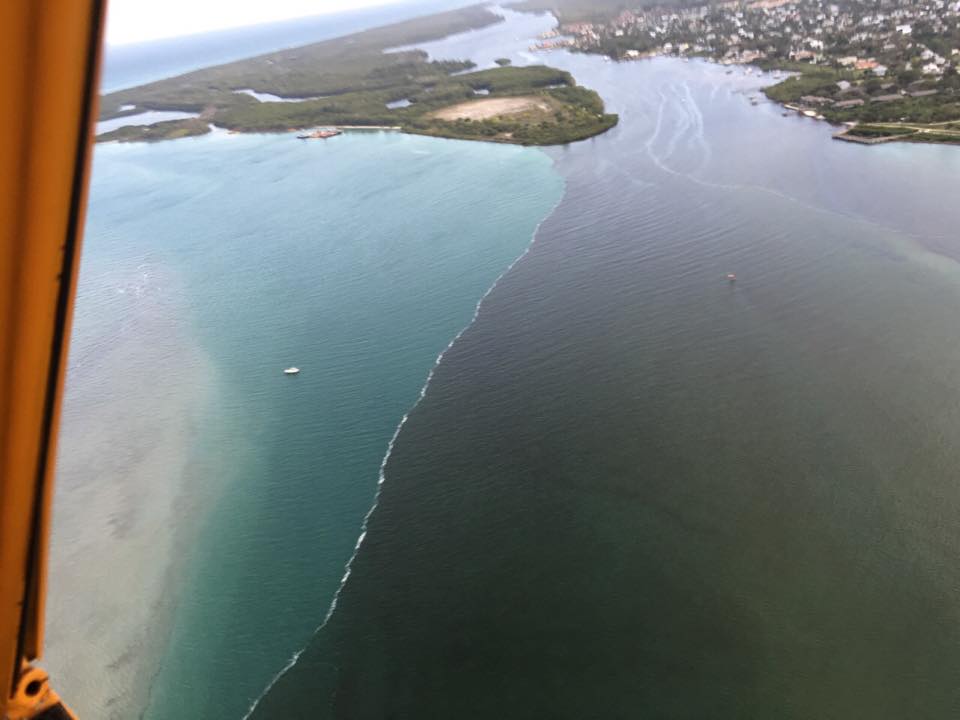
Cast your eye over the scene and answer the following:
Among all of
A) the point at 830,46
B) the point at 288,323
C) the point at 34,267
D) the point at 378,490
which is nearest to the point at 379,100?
the point at 830,46

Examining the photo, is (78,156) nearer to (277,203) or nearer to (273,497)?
(273,497)

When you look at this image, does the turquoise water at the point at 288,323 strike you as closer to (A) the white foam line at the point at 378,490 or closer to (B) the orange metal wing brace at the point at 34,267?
(A) the white foam line at the point at 378,490

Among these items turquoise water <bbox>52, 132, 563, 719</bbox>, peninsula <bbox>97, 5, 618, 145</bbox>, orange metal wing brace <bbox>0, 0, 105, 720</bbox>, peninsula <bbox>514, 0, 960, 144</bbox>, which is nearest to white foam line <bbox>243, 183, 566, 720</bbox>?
turquoise water <bbox>52, 132, 563, 719</bbox>

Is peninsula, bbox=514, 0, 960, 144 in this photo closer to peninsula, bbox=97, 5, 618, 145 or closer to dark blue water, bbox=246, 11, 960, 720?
peninsula, bbox=97, 5, 618, 145

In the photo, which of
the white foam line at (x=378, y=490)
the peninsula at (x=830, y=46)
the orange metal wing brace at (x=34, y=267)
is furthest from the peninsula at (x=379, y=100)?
the orange metal wing brace at (x=34, y=267)

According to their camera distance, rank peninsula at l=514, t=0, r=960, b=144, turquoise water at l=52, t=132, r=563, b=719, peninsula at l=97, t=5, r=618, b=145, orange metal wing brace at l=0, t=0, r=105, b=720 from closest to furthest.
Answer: orange metal wing brace at l=0, t=0, r=105, b=720 < turquoise water at l=52, t=132, r=563, b=719 < peninsula at l=514, t=0, r=960, b=144 < peninsula at l=97, t=5, r=618, b=145

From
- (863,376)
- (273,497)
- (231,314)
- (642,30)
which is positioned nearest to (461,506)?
(273,497)

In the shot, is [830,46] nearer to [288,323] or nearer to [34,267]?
[288,323]
